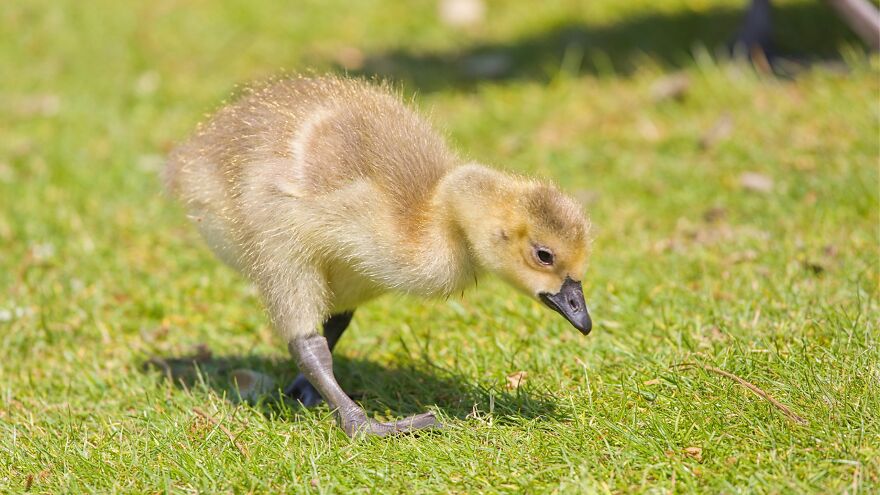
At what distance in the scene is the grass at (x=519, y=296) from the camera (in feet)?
10.1

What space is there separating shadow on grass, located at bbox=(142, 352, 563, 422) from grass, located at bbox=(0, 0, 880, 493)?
0.6 inches

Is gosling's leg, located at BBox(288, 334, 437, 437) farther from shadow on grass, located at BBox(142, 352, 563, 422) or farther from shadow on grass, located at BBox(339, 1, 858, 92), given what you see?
shadow on grass, located at BBox(339, 1, 858, 92)

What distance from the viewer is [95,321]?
4.62m

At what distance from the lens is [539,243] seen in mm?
3156

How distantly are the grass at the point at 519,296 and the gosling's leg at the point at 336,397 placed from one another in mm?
63

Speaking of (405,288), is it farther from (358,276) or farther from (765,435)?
(765,435)

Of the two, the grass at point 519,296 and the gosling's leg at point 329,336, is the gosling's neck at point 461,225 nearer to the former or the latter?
the grass at point 519,296

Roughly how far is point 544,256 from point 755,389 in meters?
0.76

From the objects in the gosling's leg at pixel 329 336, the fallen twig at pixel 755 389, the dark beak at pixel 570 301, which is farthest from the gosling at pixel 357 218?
the fallen twig at pixel 755 389

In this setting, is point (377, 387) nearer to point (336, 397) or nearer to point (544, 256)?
point (336, 397)

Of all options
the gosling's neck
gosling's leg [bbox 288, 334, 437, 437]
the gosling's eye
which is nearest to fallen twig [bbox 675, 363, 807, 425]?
the gosling's eye

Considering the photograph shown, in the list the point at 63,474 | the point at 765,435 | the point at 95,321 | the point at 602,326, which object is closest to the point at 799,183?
the point at 602,326

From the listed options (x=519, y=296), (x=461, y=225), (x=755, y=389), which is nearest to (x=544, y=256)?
(x=461, y=225)

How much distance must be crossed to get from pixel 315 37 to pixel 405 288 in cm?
604
